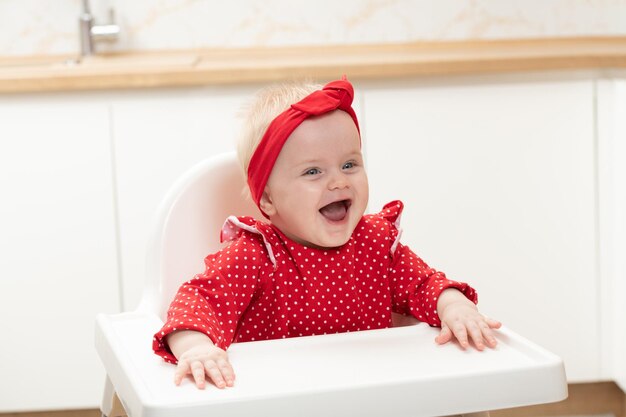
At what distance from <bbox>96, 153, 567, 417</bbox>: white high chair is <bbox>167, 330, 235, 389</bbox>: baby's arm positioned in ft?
0.04

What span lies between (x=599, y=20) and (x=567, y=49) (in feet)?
1.12

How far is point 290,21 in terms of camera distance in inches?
113

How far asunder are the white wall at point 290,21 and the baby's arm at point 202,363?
6.19 ft

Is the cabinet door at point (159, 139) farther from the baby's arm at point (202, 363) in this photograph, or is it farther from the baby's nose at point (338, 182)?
the baby's arm at point (202, 363)

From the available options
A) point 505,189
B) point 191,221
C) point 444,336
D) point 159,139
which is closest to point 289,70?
point 159,139

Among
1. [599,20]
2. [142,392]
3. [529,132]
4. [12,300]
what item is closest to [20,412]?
[12,300]

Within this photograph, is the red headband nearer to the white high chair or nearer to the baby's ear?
the baby's ear

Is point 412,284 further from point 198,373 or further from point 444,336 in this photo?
point 198,373

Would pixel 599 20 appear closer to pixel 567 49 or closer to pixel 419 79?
pixel 567 49

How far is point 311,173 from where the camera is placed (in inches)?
51.4

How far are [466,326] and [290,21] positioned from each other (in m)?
1.85

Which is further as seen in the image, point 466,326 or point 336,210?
point 336,210

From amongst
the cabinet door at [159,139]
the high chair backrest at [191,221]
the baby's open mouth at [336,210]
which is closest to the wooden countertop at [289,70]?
the cabinet door at [159,139]

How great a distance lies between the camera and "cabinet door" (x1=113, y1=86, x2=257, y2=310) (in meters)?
2.30
